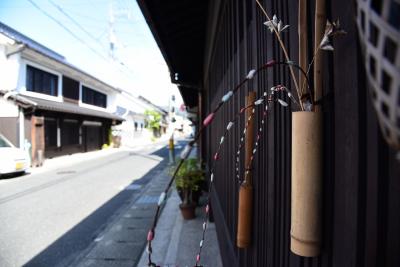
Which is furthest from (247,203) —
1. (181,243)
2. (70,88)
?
(70,88)

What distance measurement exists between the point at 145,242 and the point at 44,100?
16282 mm

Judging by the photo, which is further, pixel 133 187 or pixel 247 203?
pixel 133 187

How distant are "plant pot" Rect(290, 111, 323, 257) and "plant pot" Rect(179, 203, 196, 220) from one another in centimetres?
527

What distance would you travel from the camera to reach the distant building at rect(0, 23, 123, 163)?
51.6 feet

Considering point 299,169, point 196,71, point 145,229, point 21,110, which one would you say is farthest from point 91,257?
point 21,110

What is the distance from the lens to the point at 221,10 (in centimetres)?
392

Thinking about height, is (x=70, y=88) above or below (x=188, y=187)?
above

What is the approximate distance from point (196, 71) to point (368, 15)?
11295 millimetres

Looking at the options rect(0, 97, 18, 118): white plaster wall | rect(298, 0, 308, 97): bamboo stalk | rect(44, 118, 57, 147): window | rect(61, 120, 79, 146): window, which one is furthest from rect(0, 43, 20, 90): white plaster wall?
rect(298, 0, 308, 97): bamboo stalk

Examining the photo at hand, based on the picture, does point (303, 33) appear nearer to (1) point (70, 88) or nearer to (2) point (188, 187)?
(2) point (188, 187)

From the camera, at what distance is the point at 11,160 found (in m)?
12.3

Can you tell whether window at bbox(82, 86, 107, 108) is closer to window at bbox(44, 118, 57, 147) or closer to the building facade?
window at bbox(44, 118, 57, 147)

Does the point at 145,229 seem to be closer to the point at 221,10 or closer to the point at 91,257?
the point at 91,257

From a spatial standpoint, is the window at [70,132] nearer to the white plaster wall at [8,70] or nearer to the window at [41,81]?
the window at [41,81]
